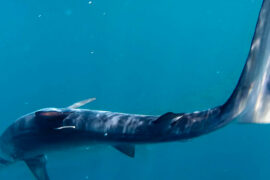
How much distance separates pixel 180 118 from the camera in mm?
3861

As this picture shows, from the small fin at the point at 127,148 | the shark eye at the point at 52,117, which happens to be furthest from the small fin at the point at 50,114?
the small fin at the point at 127,148

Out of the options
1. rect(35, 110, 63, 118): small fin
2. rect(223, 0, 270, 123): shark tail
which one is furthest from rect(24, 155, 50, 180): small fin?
rect(223, 0, 270, 123): shark tail

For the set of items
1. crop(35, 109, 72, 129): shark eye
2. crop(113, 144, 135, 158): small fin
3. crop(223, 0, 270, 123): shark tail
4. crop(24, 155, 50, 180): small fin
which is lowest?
crop(24, 155, 50, 180): small fin

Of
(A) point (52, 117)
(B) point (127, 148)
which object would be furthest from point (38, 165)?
(B) point (127, 148)

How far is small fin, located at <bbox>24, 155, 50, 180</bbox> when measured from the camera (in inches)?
265

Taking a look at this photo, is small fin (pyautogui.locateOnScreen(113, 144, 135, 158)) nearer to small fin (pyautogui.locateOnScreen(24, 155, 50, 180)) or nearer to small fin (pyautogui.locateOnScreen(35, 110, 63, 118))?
small fin (pyautogui.locateOnScreen(35, 110, 63, 118))

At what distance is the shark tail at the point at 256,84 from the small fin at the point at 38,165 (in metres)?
4.64

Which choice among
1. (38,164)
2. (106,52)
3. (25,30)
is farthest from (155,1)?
(38,164)

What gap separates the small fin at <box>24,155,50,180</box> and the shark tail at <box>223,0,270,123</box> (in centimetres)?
464

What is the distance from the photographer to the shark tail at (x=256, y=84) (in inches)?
112

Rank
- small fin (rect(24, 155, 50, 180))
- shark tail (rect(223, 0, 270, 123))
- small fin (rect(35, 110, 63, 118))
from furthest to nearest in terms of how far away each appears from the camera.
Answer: small fin (rect(24, 155, 50, 180)), small fin (rect(35, 110, 63, 118)), shark tail (rect(223, 0, 270, 123))

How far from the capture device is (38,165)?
22.9ft

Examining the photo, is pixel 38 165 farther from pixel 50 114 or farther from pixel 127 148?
pixel 127 148

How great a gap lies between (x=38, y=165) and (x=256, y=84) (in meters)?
5.46
